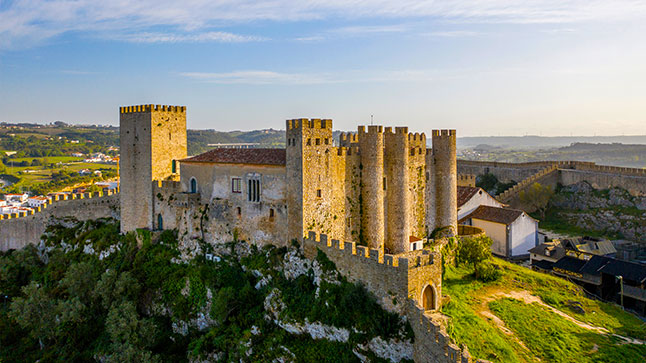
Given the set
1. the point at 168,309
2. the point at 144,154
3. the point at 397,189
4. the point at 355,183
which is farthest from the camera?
the point at 144,154

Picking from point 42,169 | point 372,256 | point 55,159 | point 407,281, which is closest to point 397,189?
point 372,256

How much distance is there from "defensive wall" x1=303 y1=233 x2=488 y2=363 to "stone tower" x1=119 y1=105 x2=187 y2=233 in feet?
59.7

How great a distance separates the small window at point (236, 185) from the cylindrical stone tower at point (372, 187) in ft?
26.2

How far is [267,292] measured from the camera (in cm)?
2683

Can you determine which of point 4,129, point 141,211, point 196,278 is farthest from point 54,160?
point 196,278

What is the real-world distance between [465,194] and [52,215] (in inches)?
1549

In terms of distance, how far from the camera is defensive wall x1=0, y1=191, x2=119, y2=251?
41.5 m

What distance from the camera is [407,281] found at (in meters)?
21.3

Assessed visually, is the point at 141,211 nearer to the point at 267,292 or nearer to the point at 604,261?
the point at 267,292

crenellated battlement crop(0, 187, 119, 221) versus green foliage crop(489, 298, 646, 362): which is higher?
crenellated battlement crop(0, 187, 119, 221)

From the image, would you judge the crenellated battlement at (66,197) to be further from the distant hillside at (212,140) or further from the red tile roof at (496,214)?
the distant hillside at (212,140)

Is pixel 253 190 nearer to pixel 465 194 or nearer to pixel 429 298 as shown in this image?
pixel 429 298

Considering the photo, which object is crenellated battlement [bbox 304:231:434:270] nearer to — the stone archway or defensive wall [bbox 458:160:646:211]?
the stone archway

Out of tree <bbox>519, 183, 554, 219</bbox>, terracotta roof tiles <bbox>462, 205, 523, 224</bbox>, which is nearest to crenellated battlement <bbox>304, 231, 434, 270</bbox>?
terracotta roof tiles <bbox>462, 205, 523, 224</bbox>
